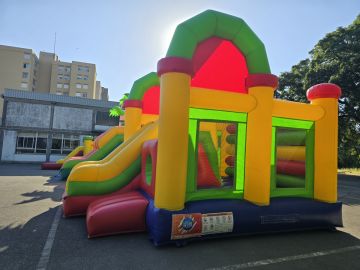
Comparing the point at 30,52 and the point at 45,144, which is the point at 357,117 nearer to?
the point at 45,144

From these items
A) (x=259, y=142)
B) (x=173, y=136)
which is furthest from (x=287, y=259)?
(x=173, y=136)

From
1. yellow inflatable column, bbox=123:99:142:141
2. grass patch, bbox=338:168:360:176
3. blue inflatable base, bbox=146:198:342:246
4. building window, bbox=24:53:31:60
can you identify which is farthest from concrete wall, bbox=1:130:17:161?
grass patch, bbox=338:168:360:176

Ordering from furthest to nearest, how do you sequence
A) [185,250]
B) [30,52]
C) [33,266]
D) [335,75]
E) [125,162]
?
1. [30,52]
2. [335,75]
3. [125,162]
4. [185,250]
5. [33,266]

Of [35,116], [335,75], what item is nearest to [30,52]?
[35,116]

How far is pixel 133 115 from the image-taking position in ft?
28.4

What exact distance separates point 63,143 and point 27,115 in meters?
3.89

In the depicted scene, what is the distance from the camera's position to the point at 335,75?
671 inches

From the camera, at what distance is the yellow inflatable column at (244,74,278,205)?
4734mm

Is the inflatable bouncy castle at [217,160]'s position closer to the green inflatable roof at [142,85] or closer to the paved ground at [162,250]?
the paved ground at [162,250]

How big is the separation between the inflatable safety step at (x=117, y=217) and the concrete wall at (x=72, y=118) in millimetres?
21966

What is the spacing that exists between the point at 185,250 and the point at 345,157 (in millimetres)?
27060

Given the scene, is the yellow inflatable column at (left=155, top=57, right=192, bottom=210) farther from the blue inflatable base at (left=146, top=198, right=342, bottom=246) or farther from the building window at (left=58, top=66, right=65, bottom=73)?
the building window at (left=58, top=66, right=65, bottom=73)

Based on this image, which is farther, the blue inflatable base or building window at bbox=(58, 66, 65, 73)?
building window at bbox=(58, 66, 65, 73)

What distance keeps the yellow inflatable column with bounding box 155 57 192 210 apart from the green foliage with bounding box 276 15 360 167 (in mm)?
16140
